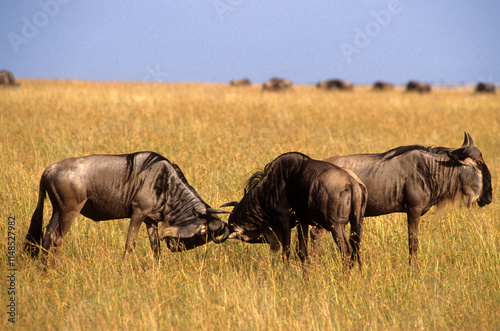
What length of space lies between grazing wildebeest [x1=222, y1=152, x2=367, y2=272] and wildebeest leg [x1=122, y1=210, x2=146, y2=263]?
2.99ft

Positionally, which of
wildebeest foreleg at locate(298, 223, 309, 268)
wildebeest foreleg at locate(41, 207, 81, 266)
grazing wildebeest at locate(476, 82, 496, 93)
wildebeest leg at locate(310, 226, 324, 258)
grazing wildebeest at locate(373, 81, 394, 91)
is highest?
wildebeest foreleg at locate(41, 207, 81, 266)

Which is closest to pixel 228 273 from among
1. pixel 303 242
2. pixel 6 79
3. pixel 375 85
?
pixel 303 242

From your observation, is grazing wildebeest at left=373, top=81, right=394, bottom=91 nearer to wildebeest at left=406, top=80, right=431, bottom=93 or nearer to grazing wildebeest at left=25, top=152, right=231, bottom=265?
wildebeest at left=406, top=80, right=431, bottom=93

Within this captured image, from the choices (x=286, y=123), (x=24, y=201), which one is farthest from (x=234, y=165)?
(x=286, y=123)

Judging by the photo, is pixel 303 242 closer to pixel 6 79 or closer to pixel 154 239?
pixel 154 239

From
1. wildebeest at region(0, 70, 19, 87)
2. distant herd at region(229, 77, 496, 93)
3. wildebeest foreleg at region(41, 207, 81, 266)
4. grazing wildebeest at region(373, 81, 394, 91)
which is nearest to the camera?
wildebeest foreleg at region(41, 207, 81, 266)

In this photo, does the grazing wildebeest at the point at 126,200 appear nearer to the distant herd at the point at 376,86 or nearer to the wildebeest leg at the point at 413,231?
the wildebeest leg at the point at 413,231

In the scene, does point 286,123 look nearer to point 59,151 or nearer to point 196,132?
point 196,132

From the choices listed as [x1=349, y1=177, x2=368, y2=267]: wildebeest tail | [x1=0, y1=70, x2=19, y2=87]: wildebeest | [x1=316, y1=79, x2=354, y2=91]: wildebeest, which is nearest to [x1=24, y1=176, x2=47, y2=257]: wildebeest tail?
[x1=349, y1=177, x2=368, y2=267]: wildebeest tail

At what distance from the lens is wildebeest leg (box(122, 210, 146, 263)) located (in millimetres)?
4930

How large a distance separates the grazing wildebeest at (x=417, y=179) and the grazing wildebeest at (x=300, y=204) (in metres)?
0.74

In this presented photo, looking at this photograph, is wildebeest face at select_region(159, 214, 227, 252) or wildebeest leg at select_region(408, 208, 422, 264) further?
wildebeest leg at select_region(408, 208, 422, 264)

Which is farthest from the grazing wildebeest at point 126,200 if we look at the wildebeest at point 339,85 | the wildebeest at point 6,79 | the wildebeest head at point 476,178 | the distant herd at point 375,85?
the wildebeest at point 339,85

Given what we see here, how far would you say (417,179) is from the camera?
5.22 meters
